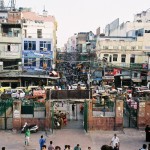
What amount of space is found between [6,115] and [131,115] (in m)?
9.46

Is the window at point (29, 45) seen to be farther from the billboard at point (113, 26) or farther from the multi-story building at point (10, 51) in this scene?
the billboard at point (113, 26)

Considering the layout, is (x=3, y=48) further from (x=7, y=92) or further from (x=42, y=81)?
(x=7, y=92)

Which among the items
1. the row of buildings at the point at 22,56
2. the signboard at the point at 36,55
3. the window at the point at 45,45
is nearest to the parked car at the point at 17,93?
the row of buildings at the point at 22,56

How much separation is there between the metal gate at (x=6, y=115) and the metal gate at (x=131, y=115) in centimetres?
848

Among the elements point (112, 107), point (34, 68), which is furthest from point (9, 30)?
point (112, 107)

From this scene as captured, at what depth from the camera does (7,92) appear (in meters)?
36.9

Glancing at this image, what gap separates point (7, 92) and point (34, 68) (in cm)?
1238

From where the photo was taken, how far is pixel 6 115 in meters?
25.3

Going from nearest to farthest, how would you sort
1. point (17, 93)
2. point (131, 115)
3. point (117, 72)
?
point (131, 115)
point (17, 93)
point (117, 72)

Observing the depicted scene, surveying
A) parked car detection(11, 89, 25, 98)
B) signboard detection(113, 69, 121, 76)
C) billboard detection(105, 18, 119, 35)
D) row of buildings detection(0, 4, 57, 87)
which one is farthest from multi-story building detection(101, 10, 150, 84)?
parked car detection(11, 89, 25, 98)

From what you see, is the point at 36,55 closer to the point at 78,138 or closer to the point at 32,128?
the point at 32,128

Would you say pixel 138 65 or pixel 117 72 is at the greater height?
pixel 138 65

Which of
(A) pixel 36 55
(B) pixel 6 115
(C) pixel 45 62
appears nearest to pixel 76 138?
(B) pixel 6 115

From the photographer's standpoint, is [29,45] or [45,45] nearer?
[29,45]
